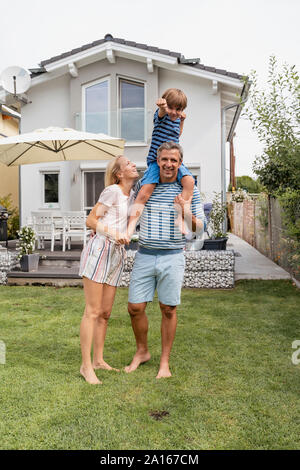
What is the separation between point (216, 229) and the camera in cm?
878

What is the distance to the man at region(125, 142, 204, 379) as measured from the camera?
2.97 metres

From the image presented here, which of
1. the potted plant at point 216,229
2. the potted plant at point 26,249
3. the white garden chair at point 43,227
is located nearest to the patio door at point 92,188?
the white garden chair at point 43,227

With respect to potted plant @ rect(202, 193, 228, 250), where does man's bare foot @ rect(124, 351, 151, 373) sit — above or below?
below

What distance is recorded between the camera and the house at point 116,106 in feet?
36.7

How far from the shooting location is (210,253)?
697cm

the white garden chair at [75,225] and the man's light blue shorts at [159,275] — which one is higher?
the white garden chair at [75,225]

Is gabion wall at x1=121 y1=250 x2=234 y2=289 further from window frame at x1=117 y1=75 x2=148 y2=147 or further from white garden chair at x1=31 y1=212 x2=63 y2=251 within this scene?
window frame at x1=117 y1=75 x2=148 y2=147

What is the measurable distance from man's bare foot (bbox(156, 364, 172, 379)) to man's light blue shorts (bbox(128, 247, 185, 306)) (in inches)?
21.0

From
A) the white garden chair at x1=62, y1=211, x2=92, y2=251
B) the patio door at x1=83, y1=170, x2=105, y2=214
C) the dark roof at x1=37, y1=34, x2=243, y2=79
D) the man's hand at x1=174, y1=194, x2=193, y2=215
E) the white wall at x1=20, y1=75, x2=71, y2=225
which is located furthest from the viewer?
the white wall at x1=20, y1=75, x2=71, y2=225

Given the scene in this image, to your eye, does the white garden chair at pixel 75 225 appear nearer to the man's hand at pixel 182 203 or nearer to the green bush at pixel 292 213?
the green bush at pixel 292 213

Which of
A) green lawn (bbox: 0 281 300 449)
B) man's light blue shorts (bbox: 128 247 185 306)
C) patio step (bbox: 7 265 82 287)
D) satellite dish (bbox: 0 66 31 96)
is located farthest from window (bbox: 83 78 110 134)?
→ man's light blue shorts (bbox: 128 247 185 306)

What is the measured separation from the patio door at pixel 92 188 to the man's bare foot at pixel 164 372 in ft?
29.4

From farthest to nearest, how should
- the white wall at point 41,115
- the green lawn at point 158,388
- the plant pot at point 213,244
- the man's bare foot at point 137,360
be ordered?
the white wall at point 41,115
the plant pot at point 213,244
the man's bare foot at point 137,360
the green lawn at point 158,388

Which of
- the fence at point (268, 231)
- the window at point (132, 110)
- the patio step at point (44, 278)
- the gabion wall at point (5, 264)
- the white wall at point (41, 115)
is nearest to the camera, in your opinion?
the patio step at point (44, 278)
